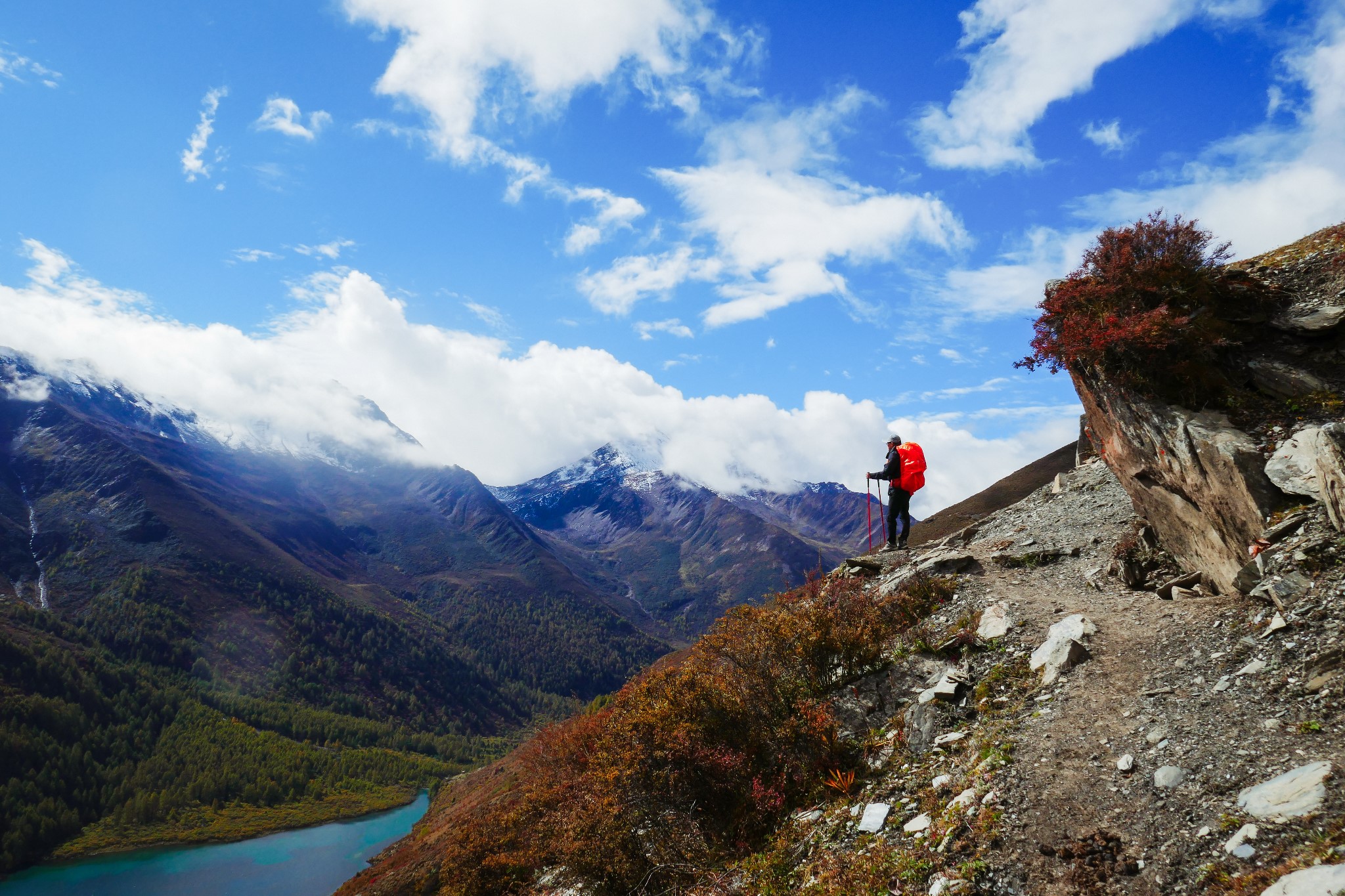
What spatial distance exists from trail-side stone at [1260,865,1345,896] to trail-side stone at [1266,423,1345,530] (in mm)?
6743

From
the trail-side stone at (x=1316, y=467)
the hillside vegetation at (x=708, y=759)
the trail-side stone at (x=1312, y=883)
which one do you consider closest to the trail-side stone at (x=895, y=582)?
the hillside vegetation at (x=708, y=759)

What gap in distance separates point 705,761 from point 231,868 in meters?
210

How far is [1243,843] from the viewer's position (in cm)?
639

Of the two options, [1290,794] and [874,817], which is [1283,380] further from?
[874,817]

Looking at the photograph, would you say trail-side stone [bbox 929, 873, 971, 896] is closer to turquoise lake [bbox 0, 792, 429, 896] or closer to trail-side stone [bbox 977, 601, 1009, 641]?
trail-side stone [bbox 977, 601, 1009, 641]

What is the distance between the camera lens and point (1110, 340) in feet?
46.1

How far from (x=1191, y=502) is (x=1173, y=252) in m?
5.95

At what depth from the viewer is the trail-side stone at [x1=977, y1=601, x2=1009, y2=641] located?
1326cm

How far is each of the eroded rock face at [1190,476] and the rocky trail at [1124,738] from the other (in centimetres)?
69

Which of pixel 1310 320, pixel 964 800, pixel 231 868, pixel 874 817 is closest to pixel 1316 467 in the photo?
pixel 1310 320

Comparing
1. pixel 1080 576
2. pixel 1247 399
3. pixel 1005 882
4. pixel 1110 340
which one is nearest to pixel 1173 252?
pixel 1110 340

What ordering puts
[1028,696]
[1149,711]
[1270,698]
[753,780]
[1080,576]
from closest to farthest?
[1270,698]
[1149,711]
[1028,696]
[753,780]
[1080,576]

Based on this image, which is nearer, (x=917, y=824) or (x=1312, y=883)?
(x=1312, y=883)

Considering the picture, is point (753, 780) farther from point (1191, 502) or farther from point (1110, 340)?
point (1110, 340)
